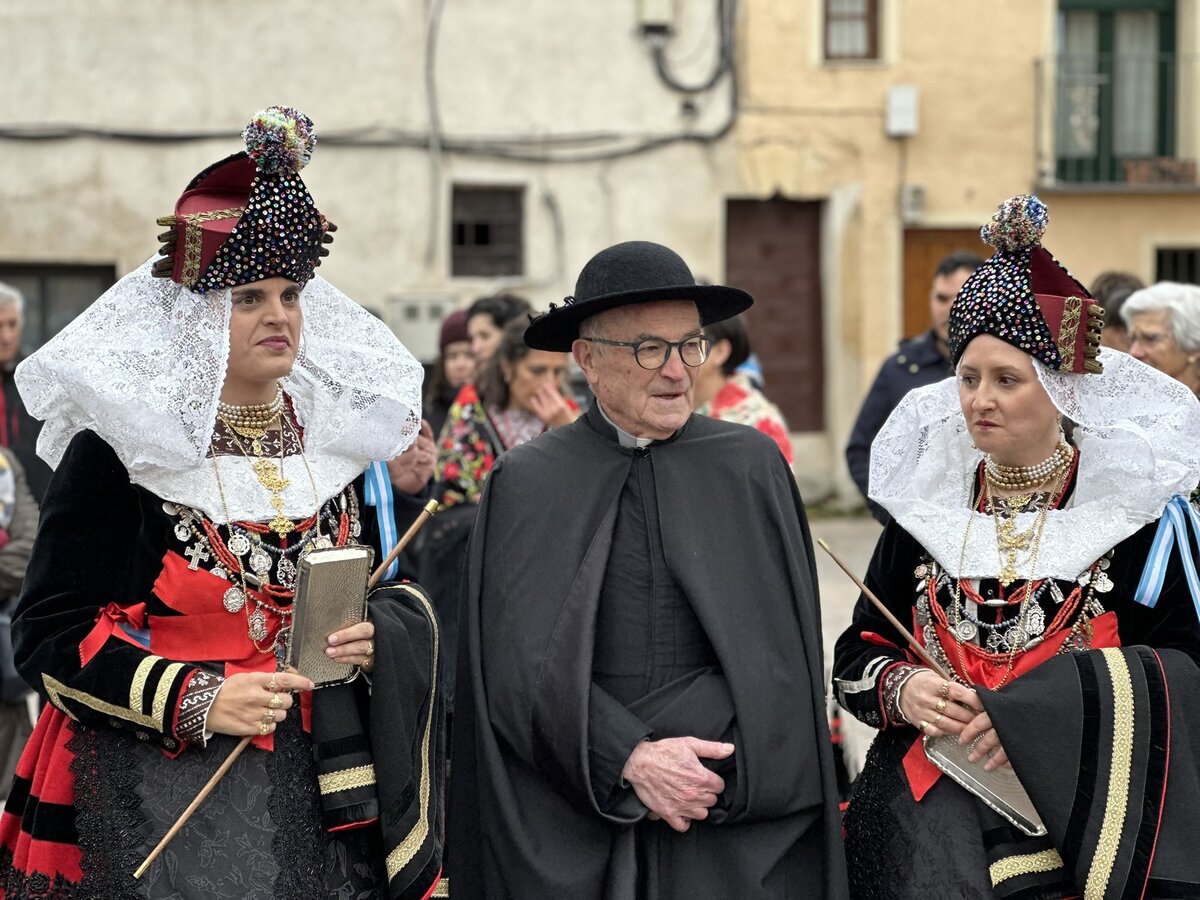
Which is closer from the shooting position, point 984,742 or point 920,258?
point 984,742

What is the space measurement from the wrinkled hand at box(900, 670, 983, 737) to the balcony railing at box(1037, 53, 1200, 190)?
1350 centimetres

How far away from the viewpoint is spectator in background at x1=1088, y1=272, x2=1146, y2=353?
18.2ft

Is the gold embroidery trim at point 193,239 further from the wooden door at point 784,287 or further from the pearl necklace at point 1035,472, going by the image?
the wooden door at point 784,287

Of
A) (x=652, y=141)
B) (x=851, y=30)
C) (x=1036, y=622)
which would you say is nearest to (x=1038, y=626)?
(x=1036, y=622)

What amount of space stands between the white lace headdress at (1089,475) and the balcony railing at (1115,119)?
515 inches

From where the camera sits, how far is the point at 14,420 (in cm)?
676

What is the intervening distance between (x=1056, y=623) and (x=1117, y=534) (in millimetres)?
222

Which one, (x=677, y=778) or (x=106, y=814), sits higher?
(x=677, y=778)

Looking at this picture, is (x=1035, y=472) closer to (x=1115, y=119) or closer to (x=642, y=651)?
(x=642, y=651)

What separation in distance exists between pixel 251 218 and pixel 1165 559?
2.00m

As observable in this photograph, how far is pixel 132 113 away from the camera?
47.0 ft

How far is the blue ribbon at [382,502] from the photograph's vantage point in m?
3.65

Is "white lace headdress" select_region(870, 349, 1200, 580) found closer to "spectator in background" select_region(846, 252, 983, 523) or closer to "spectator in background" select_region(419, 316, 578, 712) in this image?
"spectator in background" select_region(419, 316, 578, 712)

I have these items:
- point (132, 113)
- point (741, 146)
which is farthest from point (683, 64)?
point (132, 113)
